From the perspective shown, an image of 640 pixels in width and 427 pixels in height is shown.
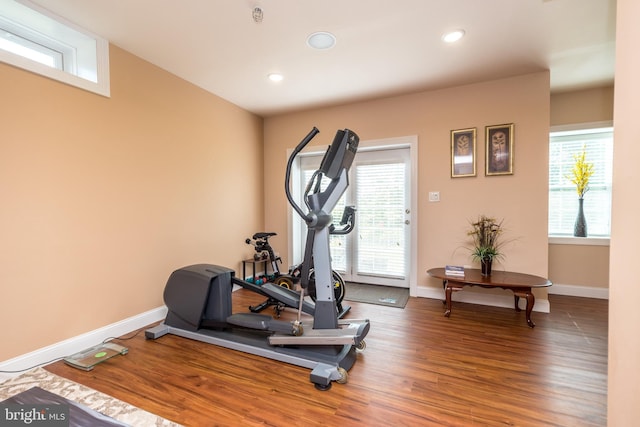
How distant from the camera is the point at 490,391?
66.4 inches

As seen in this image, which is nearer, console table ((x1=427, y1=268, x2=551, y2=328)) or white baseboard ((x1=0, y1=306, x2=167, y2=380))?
white baseboard ((x1=0, y1=306, x2=167, y2=380))

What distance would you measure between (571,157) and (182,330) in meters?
5.03

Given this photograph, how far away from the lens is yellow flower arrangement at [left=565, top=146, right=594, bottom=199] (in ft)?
11.5

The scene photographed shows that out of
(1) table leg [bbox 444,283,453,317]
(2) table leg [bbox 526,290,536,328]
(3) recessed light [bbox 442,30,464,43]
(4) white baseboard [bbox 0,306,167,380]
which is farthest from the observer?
(1) table leg [bbox 444,283,453,317]

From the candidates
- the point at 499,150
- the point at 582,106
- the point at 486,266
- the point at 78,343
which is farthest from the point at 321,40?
the point at 582,106

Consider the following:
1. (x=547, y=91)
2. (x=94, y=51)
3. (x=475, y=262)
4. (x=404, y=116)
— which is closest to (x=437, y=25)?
(x=404, y=116)

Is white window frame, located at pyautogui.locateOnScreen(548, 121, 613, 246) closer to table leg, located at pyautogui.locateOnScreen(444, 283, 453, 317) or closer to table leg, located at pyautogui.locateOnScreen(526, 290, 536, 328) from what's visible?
table leg, located at pyautogui.locateOnScreen(526, 290, 536, 328)

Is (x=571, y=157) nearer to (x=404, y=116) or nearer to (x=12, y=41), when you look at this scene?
(x=404, y=116)

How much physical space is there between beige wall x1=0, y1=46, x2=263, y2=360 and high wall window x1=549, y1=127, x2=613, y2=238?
449 centimetres

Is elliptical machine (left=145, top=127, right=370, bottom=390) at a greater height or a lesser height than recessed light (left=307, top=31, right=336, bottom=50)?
lesser

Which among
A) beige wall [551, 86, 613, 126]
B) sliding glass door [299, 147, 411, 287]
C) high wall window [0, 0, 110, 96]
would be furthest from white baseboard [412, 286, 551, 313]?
high wall window [0, 0, 110, 96]

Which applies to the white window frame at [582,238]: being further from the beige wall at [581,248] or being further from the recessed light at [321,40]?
the recessed light at [321,40]

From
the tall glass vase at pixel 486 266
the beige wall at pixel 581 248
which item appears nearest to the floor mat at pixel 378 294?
the tall glass vase at pixel 486 266

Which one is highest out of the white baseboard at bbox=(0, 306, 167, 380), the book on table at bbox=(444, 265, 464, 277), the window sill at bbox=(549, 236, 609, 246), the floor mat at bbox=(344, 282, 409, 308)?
the window sill at bbox=(549, 236, 609, 246)
